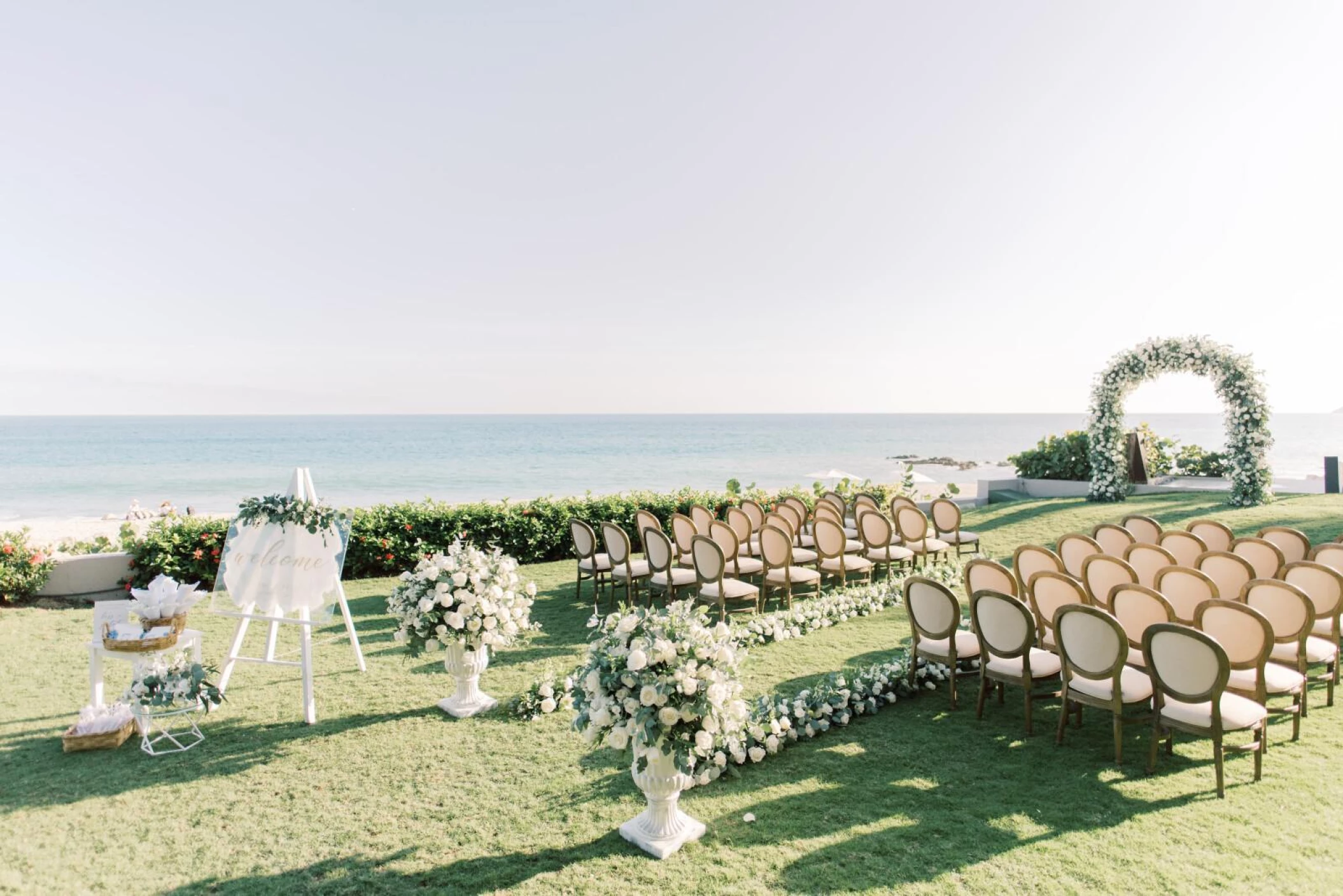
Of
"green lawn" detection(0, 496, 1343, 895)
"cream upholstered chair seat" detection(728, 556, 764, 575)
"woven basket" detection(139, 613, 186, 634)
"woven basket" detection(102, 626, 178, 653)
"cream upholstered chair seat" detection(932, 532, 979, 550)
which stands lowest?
"green lawn" detection(0, 496, 1343, 895)

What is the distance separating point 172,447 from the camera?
57594 mm

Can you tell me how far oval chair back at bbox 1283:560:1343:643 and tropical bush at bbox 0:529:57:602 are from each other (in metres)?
12.0

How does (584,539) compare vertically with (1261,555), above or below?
below

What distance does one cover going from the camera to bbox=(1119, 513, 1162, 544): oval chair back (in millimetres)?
6977

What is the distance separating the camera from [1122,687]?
3.96 m

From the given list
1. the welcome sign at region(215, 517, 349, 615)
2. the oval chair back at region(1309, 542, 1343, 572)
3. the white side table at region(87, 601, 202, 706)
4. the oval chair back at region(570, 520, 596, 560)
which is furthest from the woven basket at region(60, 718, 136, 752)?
the oval chair back at region(1309, 542, 1343, 572)

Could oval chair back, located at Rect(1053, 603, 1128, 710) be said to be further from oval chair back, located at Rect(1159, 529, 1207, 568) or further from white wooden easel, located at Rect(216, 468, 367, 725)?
white wooden easel, located at Rect(216, 468, 367, 725)

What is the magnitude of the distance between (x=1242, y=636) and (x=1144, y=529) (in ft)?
12.0

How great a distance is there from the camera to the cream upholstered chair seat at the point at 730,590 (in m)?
6.78

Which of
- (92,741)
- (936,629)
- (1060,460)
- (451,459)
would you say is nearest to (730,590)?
(936,629)

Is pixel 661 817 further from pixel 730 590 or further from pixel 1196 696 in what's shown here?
pixel 730 590

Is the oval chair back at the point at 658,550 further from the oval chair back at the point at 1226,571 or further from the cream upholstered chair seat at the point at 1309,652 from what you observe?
the cream upholstered chair seat at the point at 1309,652

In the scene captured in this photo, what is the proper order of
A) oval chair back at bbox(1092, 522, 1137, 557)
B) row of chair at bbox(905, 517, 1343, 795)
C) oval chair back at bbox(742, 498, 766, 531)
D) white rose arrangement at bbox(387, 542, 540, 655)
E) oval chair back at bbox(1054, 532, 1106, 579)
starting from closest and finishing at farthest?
1. row of chair at bbox(905, 517, 1343, 795)
2. white rose arrangement at bbox(387, 542, 540, 655)
3. oval chair back at bbox(1054, 532, 1106, 579)
4. oval chair back at bbox(1092, 522, 1137, 557)
5. oval chair back at bbox(742, 498, 766, 531)

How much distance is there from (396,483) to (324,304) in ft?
61.0
